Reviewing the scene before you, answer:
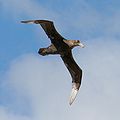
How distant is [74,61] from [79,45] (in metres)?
3.14

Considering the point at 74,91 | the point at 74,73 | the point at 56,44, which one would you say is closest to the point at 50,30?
the point at 56,44

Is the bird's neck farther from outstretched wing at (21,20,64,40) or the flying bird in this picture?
outstretched wing at (21,20,64,40)

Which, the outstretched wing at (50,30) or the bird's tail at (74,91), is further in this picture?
the bird's tail at (74,91)

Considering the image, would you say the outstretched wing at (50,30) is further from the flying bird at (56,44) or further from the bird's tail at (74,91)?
the bird's tail at (74,91)

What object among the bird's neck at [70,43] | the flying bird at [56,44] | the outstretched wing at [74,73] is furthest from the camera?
the outstretched wing at [74,73]

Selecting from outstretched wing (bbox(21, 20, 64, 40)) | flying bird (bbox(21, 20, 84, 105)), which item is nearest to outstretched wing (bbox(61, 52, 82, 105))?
flying bird (bbox(21, 20, 84, 105))

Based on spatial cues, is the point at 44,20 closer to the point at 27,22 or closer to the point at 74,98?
the point at 27,22

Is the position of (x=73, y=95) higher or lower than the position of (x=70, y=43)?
lower

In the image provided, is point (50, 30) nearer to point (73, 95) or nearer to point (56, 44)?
point (56, 44)

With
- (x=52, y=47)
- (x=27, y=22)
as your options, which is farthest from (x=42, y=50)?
(x=27, y=22)

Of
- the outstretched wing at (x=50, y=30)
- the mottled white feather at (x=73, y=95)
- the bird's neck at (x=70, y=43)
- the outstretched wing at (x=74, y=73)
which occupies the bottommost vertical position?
the mottled white feather at (x=73, y=95)

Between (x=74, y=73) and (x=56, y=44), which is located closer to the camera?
(x=56, y=44)

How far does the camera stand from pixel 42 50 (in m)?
28.8

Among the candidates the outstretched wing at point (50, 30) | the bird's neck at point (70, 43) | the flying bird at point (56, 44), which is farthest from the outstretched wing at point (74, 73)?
the outstretched wing at point (50, 30)
